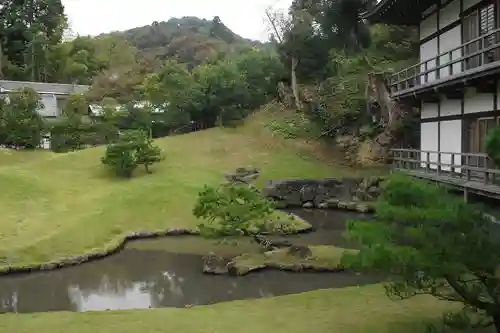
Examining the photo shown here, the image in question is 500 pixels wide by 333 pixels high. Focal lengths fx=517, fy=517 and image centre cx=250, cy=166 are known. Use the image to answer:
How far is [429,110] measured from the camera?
16281 millimetres

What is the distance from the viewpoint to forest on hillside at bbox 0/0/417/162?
3011 centimetres

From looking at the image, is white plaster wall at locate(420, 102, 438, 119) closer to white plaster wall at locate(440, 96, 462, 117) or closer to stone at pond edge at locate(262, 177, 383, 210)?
white plaster wall at locate(440, 96, 462, 117)

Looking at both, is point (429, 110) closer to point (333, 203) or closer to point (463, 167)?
point (463, 167)

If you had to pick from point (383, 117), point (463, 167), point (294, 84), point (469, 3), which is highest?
point (294, 84)

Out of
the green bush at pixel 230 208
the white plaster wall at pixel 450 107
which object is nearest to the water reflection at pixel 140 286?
the green bush at pixel 230 208

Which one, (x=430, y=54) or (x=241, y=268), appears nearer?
(x=241, y=268)

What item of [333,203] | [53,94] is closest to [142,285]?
[333,203]

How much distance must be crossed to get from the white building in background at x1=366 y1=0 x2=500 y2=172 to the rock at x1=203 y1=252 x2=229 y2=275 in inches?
277

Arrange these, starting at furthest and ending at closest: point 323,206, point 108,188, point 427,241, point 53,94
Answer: point 53,94 → point 323,206 → point 108,188 → point 427,241

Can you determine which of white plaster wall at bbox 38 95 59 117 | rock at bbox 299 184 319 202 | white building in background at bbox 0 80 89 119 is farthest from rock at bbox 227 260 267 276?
white plaster wall at bbox 38 95 59 117

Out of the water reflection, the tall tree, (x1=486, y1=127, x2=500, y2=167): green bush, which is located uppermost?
the tall tree

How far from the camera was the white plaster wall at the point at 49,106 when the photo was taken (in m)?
41.2

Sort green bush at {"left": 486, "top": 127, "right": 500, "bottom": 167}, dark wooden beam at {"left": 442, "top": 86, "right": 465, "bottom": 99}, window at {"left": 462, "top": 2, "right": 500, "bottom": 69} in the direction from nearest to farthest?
green bush at {"left": 486, "top": 127, "right": 500, "bottom": 167} < window at {"left": 462, "top": 2, "right": 500, "bottom": 69} < dark wooden beam at {"left": 442, "top": 86, "right": 465, "bottom": 99}

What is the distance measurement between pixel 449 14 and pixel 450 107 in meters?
2.57
